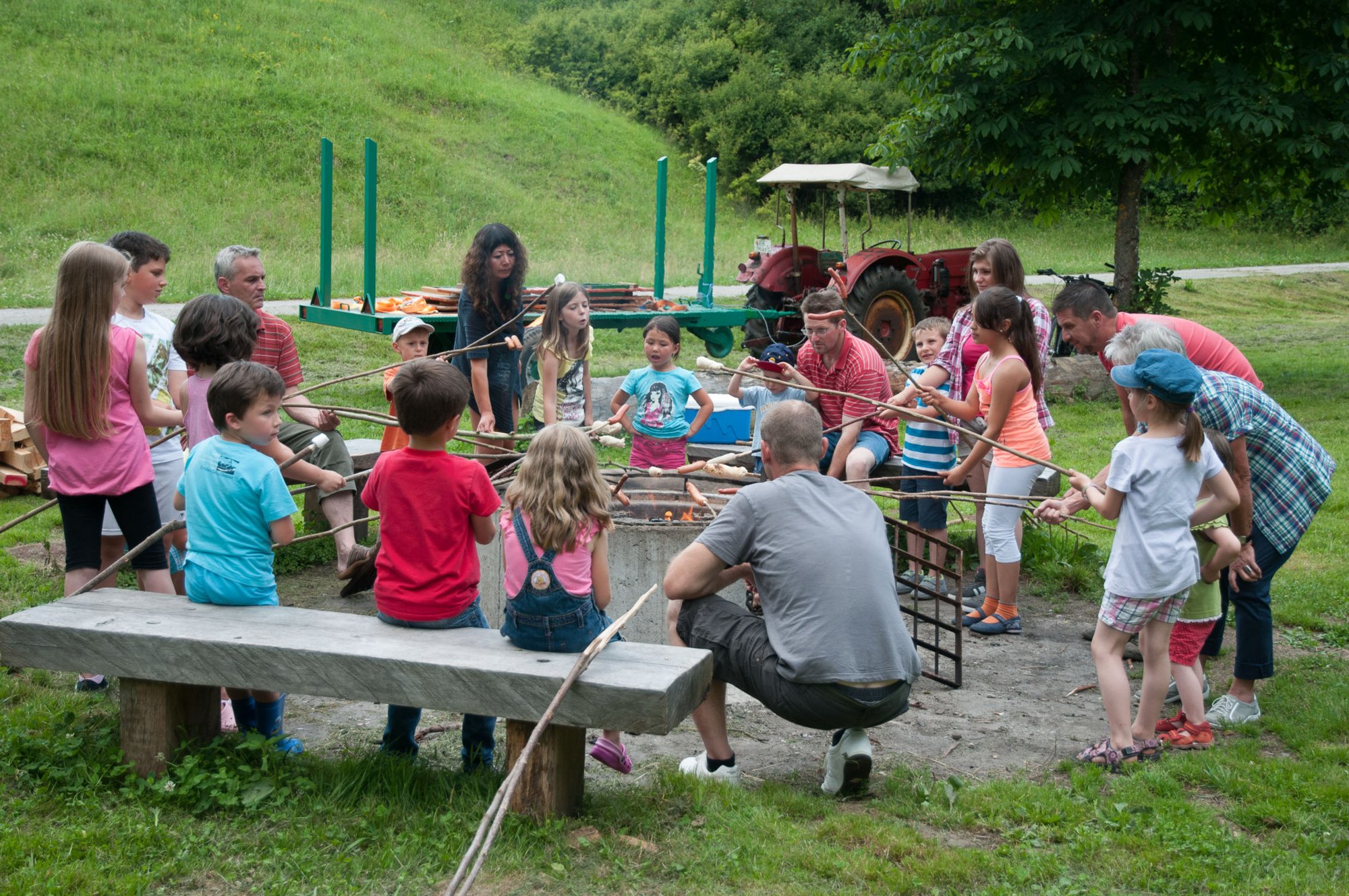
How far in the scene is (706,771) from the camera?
364 centimetres

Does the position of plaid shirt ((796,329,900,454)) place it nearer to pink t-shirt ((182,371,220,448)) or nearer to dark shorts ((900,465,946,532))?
dark shorts ((900,465,946,532))

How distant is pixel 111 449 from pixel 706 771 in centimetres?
243

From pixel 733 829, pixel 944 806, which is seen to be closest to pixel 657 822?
pixel 733 829

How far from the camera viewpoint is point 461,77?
3234 cm

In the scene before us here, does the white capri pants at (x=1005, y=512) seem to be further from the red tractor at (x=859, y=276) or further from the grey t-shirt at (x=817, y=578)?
the red tractor at (x=859, y=276)

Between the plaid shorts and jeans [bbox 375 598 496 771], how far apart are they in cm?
214

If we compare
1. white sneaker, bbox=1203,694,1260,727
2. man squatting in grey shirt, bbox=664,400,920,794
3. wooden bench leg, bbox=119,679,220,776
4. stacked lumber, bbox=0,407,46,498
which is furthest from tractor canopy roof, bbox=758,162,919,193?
wooden bench leg, bbox=119,679,220,776

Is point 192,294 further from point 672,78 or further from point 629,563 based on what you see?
point 672,78

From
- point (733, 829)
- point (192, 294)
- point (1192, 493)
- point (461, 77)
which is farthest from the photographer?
point (461, 77)

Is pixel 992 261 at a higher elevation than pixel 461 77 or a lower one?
lower

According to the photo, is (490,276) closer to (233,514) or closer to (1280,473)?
(233,514)

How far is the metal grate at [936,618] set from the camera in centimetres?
477

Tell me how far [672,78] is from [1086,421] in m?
Result: 29.0

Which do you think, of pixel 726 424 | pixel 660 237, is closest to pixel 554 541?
pixel 726 424
